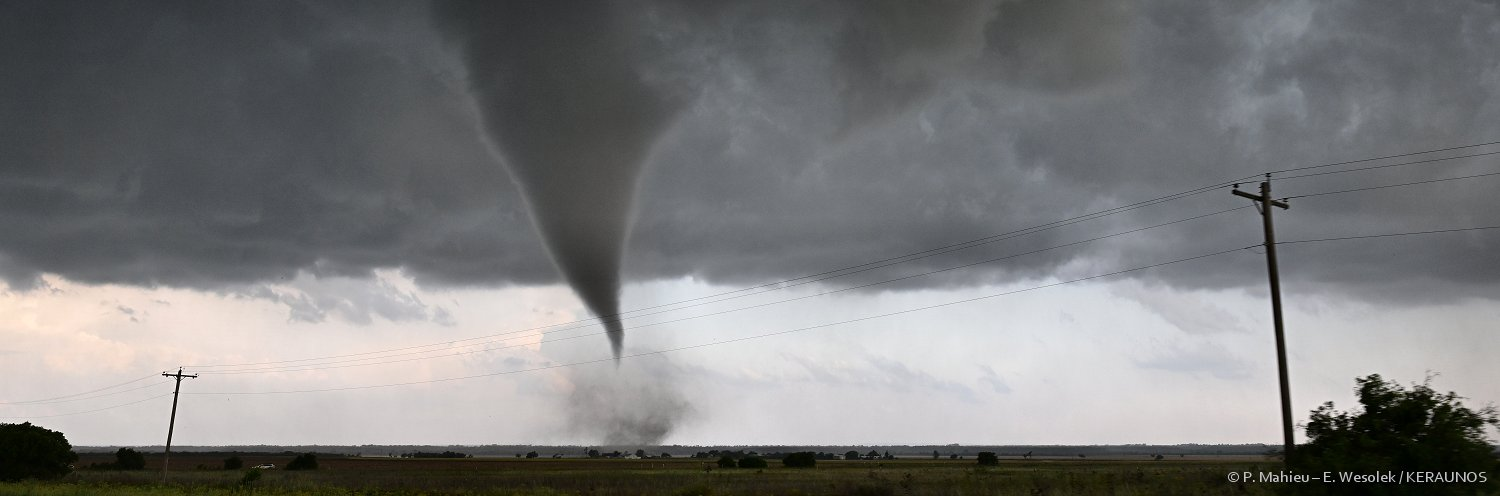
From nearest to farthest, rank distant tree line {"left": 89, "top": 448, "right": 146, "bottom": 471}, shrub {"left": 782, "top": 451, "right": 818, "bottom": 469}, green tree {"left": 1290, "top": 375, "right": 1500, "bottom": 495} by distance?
green tree {"left": 1290, "top": 375, "right": 1500, "bottom": 495}
shrub {"left": 782, "top": 451, "right": 818, "bottom": 469}
distant tree line {"left": 89, "top": 448, "right": 146, "bottom": 471}

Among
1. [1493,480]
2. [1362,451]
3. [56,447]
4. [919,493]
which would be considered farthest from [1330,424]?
[56,447]

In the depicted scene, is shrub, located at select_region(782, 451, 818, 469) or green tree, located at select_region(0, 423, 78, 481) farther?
shrub, located at select_region(782, 451, 818, 469)

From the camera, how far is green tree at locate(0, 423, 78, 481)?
83062 millimetres

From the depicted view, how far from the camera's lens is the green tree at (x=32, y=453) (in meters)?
83.1

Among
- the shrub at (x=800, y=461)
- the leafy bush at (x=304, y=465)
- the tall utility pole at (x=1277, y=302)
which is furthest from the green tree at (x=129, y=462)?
the tall utility pole at (x=1277, y=302)

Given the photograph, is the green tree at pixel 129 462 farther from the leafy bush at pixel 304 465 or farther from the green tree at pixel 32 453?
the green tree at pixel 32 453

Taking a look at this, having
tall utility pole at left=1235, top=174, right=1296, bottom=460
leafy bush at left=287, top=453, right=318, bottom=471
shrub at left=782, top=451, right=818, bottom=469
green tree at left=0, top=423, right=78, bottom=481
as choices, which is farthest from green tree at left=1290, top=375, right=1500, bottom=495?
leafy bush at left=287, top=453, right=318, bottom=471

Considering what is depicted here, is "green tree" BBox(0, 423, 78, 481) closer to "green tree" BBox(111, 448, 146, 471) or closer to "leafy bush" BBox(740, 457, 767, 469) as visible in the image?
"green tree" BBox(111, 448, 146, 471)

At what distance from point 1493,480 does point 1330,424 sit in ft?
11.6

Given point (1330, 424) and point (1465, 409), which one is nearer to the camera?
point (1465, 409)

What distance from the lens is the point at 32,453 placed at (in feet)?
278

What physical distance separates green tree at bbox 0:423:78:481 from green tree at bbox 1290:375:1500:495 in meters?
97.3

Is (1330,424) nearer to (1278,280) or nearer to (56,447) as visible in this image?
(1278,280)

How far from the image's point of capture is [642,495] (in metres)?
56.7
